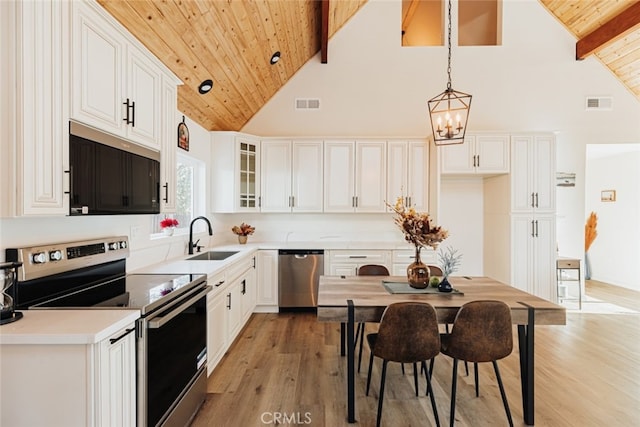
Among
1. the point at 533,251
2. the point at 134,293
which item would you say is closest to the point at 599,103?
the point at 533,251

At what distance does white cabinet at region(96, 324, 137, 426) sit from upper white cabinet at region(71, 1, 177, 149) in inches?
44.5

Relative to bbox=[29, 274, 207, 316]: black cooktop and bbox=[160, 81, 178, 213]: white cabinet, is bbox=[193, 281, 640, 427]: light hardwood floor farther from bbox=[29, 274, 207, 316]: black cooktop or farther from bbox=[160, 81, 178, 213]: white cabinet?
bbox=[160, 81, 178, 213]: white cabinet

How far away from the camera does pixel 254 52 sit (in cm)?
362

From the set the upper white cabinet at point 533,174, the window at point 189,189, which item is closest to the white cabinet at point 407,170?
the upper white cabinet at point 533,174

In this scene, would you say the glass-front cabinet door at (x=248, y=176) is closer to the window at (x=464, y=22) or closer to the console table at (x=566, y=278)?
the window at (x=464, y=22)

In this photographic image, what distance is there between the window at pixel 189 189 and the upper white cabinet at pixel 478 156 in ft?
11.1

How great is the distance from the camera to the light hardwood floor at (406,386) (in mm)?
2258

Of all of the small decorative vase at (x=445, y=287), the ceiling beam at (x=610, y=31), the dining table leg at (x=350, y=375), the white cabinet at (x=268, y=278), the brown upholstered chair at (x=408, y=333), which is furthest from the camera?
the white cabinet at (x=268, y=278)

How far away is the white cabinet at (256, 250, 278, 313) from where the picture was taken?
14.6ft

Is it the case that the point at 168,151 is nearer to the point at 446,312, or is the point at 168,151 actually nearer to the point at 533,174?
the point at 446,312

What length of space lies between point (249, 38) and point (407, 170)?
9.01ft

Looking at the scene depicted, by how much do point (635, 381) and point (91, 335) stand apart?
4004 millimetres

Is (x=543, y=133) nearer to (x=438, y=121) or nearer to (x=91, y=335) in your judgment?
(x=438, y=121)

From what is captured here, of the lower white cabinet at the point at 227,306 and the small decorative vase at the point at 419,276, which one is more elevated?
the small decorative vase at the point at 419,276
